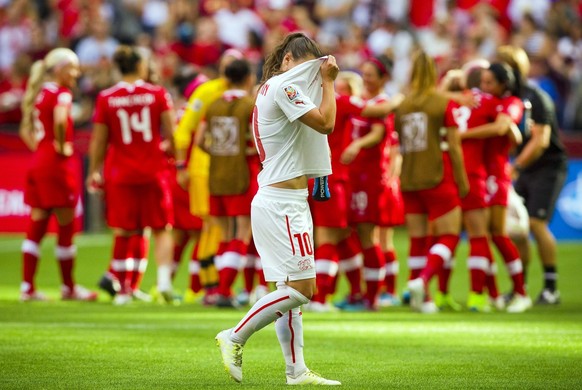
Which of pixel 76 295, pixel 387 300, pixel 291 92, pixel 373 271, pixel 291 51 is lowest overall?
pixel 387 300

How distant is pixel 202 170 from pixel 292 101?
736 cm

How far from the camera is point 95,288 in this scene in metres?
16.3

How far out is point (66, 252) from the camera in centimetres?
1420

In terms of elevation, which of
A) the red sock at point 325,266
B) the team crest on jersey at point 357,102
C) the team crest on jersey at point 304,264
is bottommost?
the red sock at point 325,266

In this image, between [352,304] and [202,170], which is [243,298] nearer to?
[352,304]

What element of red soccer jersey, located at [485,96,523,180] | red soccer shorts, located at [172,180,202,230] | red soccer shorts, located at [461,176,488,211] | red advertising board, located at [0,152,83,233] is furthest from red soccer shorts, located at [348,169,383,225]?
red advertising board, located at [0,152,83,233]

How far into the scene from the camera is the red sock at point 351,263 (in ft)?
44.3

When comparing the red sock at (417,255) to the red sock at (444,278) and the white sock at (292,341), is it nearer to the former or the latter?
the red sock at (444,278)

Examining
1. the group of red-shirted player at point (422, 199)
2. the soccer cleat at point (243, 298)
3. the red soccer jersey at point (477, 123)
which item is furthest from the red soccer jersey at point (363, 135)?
the soccer cleat at point (243, 298)

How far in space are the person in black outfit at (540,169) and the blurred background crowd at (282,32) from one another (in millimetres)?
8250

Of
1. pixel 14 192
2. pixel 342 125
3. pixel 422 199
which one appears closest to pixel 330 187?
pixel 342 125

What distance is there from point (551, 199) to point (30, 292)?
6.09 metres

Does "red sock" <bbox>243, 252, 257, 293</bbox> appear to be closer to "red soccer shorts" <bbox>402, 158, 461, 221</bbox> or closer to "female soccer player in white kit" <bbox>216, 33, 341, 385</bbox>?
"red soccer shorts" <bbox>402, 158, 461, 221</bbox>

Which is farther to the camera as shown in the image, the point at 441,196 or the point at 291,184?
the point at 441,196
